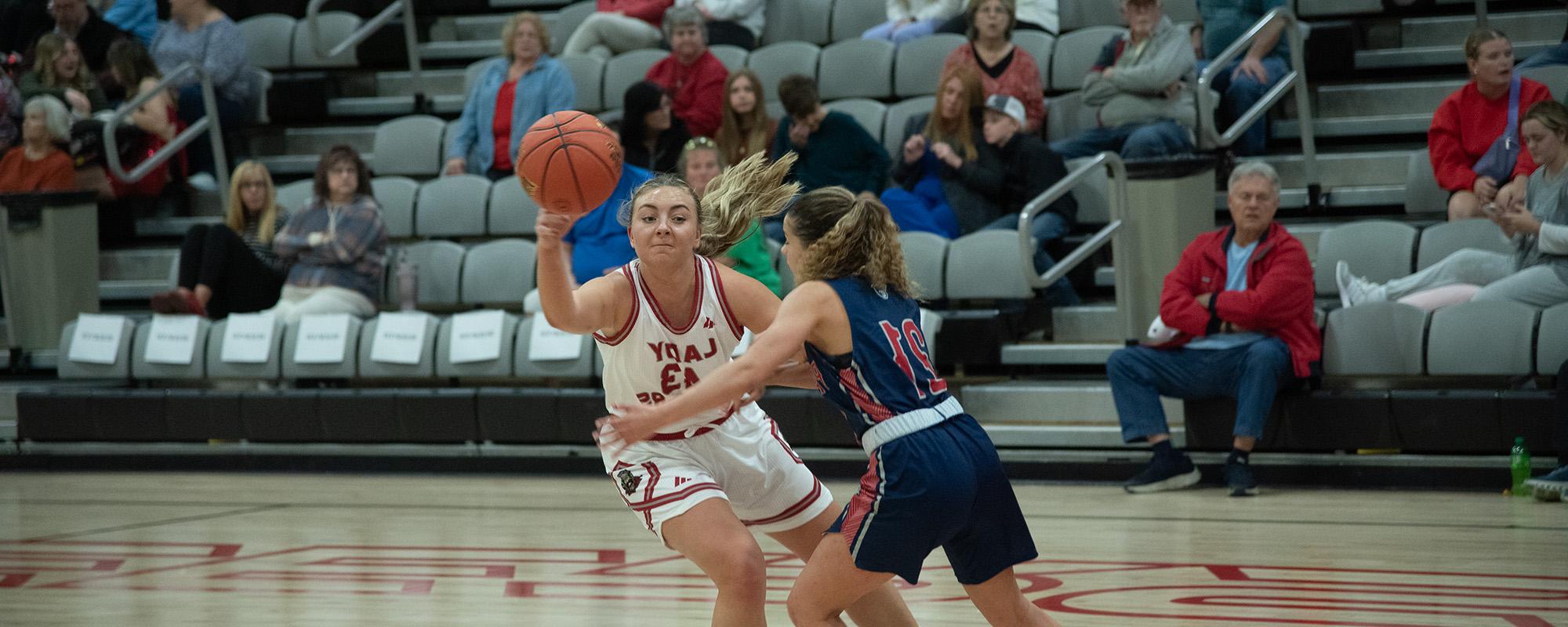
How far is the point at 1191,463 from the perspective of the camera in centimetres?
621

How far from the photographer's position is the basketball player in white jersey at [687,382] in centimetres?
317

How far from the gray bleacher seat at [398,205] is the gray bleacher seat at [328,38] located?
1984 mm

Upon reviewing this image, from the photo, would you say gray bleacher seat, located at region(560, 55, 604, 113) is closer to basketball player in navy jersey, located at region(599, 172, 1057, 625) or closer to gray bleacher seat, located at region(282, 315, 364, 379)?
gray bleacher seat, located at region(282, 315, 364, 379)

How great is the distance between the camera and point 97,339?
8.04 metres

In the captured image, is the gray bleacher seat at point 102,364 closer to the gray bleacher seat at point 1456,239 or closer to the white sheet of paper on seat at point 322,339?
the white sheet of paper on seat at point 322,339

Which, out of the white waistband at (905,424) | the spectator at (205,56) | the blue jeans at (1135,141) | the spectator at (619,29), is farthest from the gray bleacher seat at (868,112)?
the white waistband at (905,424)

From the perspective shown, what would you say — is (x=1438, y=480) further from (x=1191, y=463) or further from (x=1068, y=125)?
(x=1068, y=125)

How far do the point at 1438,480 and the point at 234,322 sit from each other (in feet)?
18.1

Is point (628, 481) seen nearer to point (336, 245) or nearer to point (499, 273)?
point (499, 273)

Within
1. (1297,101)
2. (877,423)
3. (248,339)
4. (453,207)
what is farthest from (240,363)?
(877,423)

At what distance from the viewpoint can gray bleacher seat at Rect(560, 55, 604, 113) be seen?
9.05 meters

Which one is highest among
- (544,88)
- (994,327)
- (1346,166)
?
(544,88)

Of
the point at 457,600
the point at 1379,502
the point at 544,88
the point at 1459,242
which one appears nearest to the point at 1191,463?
the point at 1379,502

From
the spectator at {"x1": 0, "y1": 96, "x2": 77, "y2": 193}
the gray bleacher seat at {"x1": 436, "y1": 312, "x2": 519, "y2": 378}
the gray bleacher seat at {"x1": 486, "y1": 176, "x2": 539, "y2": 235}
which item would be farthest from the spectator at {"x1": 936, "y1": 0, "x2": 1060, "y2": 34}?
the spectator at {"x1": 0, "y1": 96, "x2": 77, "y2": 193}
